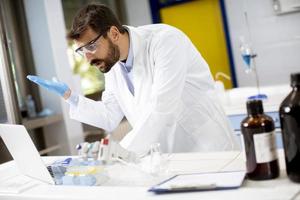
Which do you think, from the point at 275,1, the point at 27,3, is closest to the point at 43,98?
the point at 27,3

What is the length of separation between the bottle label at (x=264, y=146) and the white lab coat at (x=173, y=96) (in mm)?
644

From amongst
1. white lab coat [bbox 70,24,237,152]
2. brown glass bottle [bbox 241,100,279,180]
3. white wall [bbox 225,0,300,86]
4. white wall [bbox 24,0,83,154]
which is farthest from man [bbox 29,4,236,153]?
white wall [bbox 24,0,83,154]

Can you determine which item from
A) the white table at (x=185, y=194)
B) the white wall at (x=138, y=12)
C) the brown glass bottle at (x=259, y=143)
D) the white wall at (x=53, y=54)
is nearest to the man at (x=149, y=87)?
the white table at (x=185, y=194)

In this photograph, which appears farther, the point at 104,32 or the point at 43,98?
the point at 43,98

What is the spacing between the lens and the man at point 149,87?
5.48ft

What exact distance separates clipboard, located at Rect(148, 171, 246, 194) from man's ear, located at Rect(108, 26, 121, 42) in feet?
2.48

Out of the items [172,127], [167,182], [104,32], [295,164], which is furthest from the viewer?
[172,127]

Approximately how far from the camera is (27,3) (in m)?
4.16

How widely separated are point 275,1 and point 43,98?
2404mm

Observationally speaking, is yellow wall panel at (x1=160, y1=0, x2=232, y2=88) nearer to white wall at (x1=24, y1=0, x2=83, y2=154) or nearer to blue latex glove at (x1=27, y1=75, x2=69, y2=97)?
white wall at (x1=24, y1=0, x2=83, y2=154)

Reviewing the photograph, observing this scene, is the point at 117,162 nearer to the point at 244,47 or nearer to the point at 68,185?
the point at 68,185

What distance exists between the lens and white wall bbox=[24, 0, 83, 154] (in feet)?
13.4

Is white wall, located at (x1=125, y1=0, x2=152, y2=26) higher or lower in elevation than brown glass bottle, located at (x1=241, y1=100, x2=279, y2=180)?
higher

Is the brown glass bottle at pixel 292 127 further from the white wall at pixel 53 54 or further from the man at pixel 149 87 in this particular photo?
the white wall at pixel 53 54
